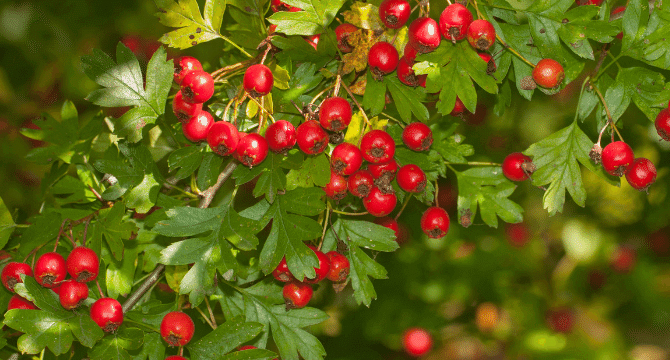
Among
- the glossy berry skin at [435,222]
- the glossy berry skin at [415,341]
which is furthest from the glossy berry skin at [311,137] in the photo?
the glossy berry skin at [415,341]

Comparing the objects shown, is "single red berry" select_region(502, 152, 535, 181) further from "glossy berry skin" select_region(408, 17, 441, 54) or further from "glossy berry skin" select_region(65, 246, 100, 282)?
"glossy berry skin" select_region(65, 246, 100, 282)

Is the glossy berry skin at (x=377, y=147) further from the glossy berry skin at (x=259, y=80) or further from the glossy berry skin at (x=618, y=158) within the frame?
the glossy berry skin at (x=618, y=158)

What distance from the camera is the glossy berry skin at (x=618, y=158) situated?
3.43 ft

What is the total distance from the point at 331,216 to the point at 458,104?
16.4 inches

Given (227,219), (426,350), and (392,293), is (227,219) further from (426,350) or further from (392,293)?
(426,350)

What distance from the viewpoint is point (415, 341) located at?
98.3 inches

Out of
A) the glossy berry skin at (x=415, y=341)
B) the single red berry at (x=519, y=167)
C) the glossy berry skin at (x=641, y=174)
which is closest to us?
the glossy berry skin at (x=641, y=174)

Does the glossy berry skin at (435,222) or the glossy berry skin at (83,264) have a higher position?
the glossy berry skin at (83,264)

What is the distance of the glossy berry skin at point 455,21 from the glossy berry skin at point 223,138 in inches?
18.8

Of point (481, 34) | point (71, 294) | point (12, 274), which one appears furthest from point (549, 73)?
point (12, 274)

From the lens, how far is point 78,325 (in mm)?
1044

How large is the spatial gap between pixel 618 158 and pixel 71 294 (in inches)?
48.1

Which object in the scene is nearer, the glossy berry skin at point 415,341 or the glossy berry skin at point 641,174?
the glossy berry skin at point 641,174

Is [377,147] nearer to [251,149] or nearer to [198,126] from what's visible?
[251,149]
